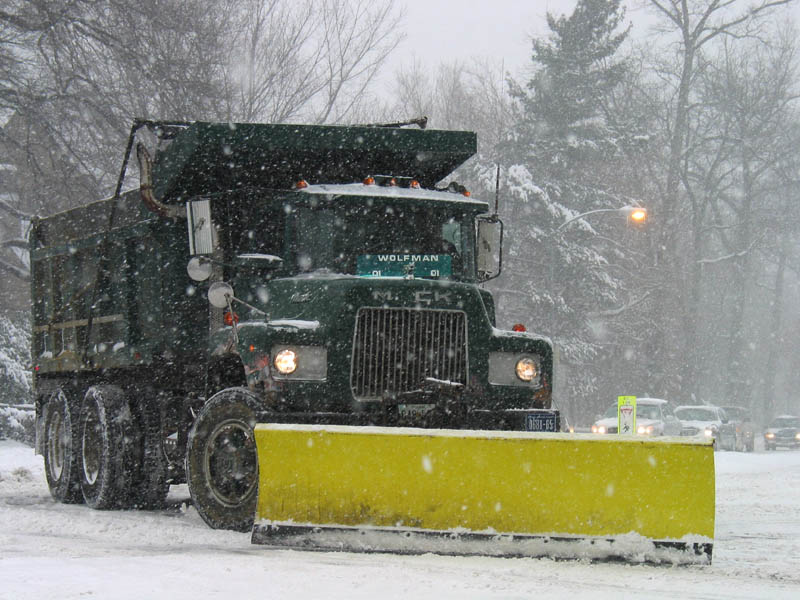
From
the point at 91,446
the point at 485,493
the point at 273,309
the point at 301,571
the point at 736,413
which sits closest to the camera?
the point at 301,571

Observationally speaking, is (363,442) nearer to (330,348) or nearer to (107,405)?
(330,348)

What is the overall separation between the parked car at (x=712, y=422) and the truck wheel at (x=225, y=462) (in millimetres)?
25528

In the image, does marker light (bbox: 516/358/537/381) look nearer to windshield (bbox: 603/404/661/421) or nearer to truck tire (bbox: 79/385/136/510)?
truck tire (bbox: 79/385/136/510)

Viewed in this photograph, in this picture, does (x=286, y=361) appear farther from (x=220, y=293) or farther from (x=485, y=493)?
(x=485, y=493)

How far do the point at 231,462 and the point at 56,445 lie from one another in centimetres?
485

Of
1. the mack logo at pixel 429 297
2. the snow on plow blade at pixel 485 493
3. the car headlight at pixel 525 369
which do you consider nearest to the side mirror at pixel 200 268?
the mack logo at pixel 429 297

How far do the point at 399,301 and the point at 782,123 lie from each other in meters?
49.5

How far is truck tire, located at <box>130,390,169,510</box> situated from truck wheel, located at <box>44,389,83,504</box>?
4.11 feet

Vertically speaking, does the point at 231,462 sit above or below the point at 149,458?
above

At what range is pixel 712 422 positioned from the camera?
3356cm

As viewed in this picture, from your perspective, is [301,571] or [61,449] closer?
[301,571]

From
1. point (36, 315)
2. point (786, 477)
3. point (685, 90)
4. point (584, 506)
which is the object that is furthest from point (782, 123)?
point (584, 506)

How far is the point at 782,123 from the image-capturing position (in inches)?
2119

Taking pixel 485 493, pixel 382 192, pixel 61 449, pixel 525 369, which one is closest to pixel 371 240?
pixel 382 192
